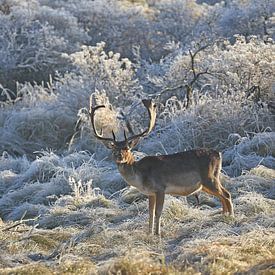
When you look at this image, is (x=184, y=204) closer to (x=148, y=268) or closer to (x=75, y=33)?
(x=148, y=268)

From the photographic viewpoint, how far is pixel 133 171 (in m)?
8.13


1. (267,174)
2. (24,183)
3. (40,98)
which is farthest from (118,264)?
(40,98)

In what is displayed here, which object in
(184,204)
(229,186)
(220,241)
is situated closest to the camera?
(220,241)

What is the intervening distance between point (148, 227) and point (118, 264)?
7.60 ft

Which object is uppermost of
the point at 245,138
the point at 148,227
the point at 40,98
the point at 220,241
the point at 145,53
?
the point at 220,241

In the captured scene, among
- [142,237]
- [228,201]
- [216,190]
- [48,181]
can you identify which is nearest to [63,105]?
[48,181]

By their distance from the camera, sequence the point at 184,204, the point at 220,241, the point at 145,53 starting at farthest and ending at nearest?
the point at 145,53 → the point at 184,204 → the point at 220,241

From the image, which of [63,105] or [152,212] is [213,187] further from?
[63,105]

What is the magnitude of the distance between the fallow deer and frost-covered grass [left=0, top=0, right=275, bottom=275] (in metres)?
0.42

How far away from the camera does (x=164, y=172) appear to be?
8180 mm

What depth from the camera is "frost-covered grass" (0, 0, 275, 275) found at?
6.93 metres

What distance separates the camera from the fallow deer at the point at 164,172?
8109 mm

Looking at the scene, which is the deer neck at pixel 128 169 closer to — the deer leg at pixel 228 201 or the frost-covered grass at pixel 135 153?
the frost-covered grass at pixel 135 153

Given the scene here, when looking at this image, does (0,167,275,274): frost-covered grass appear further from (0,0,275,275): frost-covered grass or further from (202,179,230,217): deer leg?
(202,179,230,217): deer leg
